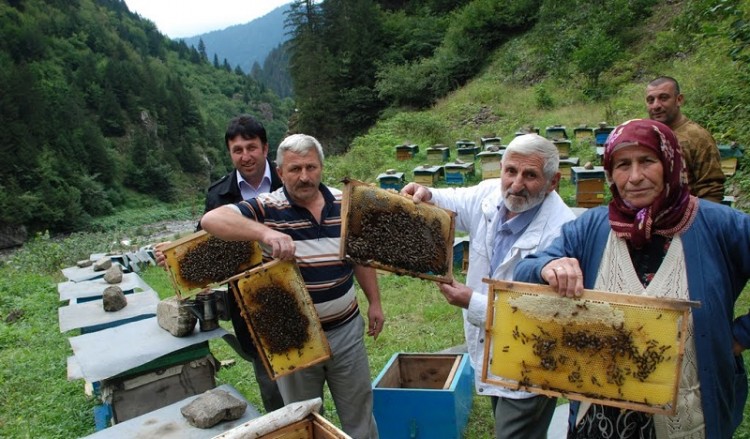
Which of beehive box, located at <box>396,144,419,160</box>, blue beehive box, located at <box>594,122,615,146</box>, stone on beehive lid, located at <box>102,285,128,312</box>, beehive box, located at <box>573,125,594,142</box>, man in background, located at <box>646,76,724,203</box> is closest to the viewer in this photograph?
man in background, located at <box>646,76,724,203</box>

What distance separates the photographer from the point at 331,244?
273cm

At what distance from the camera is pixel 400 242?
2.51 metres

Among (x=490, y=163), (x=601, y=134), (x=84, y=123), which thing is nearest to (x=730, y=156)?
(x=601, y=134)

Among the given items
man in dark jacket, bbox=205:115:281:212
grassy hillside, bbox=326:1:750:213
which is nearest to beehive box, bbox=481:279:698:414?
man in dark jacket, bbox=205:115:281:212

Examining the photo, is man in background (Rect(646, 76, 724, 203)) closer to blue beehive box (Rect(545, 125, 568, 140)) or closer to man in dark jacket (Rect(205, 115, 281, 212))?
man in dark jacket (Rect(205, 115, 281, 212))

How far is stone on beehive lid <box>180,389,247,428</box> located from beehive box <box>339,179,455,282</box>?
0.97 meters

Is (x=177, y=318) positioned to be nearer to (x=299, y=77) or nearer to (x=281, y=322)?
(x=281, y=322)

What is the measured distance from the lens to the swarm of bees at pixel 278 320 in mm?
2641

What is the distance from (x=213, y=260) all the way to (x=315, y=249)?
1.03 meters

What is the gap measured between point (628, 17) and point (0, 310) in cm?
2392

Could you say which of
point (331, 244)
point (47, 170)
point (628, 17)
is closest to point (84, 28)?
point (47, 170)

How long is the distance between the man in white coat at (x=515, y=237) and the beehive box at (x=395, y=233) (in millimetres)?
175

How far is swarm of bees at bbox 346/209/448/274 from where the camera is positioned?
2.43m

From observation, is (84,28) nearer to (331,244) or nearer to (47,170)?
(47,170)
